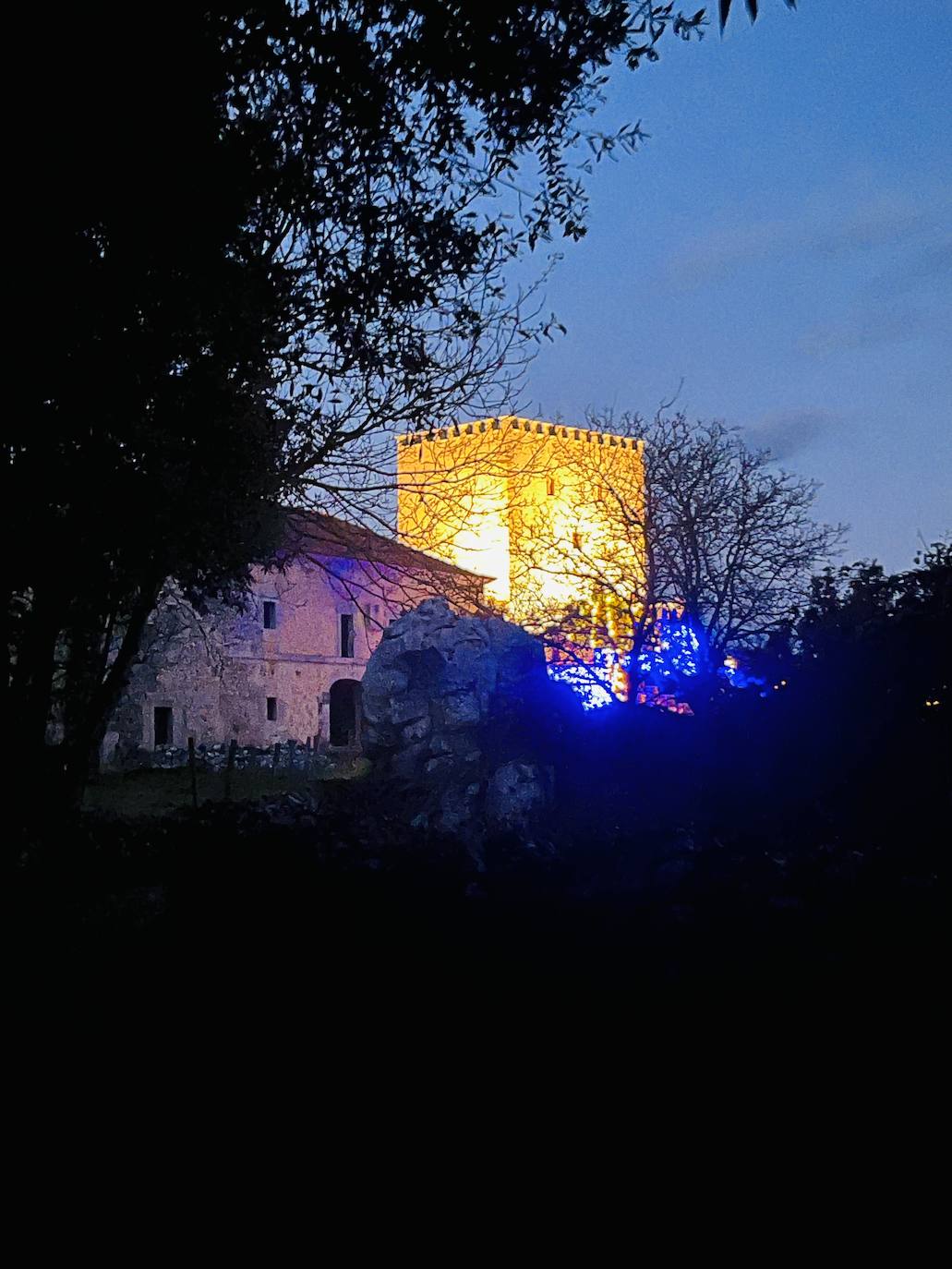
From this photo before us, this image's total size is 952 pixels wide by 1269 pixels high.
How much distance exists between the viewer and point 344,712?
1971 inches

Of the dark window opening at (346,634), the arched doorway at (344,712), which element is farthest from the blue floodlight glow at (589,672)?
the arched doorway at (344,712)

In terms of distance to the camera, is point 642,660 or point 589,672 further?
point 589,672

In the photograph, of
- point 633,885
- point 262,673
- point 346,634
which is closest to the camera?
point 633,885

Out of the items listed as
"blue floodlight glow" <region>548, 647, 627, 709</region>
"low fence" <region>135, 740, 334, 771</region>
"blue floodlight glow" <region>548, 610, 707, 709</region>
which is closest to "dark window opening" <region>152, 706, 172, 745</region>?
"low fence" <region>135, 740, 334, 771</region>

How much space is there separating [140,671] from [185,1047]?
34.2 m

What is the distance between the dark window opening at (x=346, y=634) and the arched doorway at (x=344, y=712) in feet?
3.74

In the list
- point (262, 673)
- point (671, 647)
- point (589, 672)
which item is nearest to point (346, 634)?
point (262, 673)

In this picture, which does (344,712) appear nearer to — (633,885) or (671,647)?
(671,647)

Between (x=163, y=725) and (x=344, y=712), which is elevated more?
(x=344, y=712)

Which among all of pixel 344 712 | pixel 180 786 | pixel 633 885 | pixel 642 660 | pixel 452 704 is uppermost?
pixel 642 660

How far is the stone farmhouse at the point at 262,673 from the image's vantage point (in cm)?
3959

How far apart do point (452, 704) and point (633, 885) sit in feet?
74.4

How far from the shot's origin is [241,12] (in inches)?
282

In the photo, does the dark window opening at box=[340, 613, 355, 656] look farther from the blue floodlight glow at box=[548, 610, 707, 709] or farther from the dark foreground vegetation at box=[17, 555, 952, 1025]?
the dark foreground vegetation at box=[17, 555, 952, 1025]
